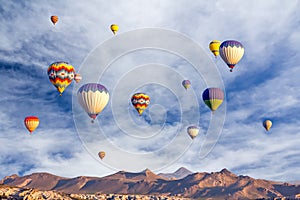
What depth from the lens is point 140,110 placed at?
175625 mm

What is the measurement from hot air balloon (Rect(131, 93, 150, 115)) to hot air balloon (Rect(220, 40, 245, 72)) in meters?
41.1

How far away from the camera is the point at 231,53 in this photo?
154 m

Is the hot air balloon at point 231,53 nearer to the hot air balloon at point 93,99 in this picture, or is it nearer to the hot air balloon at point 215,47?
the hot air balloon at point 215,47

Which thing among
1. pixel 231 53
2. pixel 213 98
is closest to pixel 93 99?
pixel 213 98

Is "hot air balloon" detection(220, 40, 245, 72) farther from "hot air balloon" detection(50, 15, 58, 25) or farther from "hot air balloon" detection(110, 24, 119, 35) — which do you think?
"hot air balloon" detection(50, 15, 58, 25)

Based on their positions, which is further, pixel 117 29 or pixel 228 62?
pixel 117 29

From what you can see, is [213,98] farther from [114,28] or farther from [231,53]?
[114,28]

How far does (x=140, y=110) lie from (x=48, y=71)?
1807 inches

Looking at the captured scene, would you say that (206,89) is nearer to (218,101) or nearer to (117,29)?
(218,101)

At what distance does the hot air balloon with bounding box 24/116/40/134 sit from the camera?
188 m

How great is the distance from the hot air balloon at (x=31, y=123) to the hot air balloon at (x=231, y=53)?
96587 millimetres

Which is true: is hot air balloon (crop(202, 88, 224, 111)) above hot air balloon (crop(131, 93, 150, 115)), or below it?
below

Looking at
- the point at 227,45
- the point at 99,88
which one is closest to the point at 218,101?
the point at 227,45

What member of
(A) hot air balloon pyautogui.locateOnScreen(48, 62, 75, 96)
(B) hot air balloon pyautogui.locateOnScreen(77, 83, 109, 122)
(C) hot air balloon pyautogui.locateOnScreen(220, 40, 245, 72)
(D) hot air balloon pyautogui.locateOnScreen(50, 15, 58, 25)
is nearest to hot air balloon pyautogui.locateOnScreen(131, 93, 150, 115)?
(B) hot air balloon pyautogui.locateOnScreen(77, 83, 109, 122)
